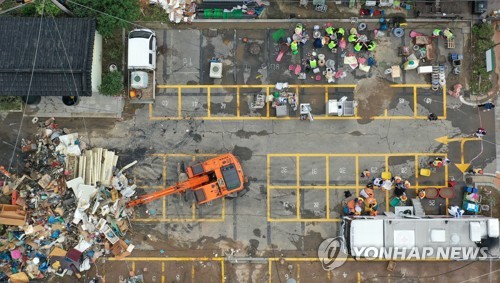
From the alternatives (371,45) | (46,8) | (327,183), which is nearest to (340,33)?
(371,45)

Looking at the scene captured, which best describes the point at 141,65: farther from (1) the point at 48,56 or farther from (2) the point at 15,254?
(2) the point at 15,254

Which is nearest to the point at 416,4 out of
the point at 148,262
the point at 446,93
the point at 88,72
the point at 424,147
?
the point at 446,93

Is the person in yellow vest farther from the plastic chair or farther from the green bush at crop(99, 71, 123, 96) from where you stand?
the green bush at crop(99, 71, 123, 96)

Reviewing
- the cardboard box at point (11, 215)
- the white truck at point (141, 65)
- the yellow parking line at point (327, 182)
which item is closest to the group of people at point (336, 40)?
the yellow parking line at point (327, 182)

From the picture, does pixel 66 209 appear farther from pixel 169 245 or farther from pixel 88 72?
pixel 88 72

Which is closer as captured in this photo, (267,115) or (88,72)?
(88,72)
